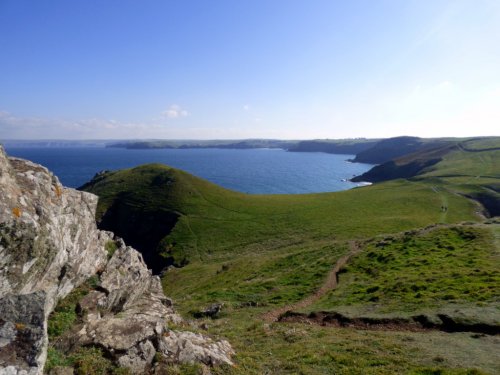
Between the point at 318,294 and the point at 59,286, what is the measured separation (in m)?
25.3

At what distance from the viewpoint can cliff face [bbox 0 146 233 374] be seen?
37.4ft

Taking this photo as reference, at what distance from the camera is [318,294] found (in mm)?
34188

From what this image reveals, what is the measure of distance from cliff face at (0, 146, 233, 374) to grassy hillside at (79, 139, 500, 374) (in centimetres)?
372

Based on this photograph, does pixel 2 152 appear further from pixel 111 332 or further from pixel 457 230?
pixel 457 230

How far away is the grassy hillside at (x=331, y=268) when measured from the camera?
18703 millimetres

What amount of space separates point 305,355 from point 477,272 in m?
21.7

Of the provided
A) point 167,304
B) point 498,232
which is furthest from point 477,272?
point 167,304

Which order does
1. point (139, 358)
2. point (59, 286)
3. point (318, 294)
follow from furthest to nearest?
point (318, 294) < point (59, 286) < point (139, 358)

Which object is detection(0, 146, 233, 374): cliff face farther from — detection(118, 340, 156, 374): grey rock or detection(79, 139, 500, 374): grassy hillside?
detection(79, 139, 500, 374): grassy hillside

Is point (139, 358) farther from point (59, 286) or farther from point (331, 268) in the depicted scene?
point (331, 268)

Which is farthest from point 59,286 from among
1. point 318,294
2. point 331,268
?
point 331,268

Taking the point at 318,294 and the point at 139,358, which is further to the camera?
the point at 318,294

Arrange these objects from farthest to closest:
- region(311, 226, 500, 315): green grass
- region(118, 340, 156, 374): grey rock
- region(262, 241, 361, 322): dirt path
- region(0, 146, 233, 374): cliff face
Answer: region(262, 241, 361, 322): dirt path < region(311, 226, 500, 315): green grass < region(118, 340, 156, 374): grey rock < region(0, 146, 233, 374): cliff face

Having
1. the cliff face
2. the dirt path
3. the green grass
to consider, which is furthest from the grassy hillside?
the cliff face
